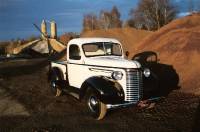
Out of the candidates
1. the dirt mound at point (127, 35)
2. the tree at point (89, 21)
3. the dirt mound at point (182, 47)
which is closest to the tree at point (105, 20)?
the tree at point (89, 21)

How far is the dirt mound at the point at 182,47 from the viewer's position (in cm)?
1528

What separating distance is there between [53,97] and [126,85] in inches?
184

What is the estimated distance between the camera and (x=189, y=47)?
57.4 ft

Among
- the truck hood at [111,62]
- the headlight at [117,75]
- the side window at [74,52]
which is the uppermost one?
the side window at [74,52]

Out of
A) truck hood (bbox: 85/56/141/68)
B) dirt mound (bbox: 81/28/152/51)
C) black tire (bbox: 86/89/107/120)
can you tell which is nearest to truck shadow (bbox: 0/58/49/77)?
dirt mound (bbox: 81/28/152/51)

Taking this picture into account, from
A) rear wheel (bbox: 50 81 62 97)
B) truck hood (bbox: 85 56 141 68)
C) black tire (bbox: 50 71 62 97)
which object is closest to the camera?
truck hood (bbox: 85 56 141 68)

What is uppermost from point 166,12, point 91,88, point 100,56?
point 166,12

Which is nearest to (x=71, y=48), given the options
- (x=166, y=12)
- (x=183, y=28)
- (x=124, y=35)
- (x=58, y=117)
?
(x=58, y=117)

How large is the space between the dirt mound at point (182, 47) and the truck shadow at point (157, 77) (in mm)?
291

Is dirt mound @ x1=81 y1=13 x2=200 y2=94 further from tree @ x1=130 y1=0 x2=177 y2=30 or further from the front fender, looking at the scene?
tree @ x1=130 y1=0 x2=177 y2=30

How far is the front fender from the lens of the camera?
9.92 m

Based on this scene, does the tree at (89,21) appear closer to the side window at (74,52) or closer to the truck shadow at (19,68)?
the truck shadow at (19,68)

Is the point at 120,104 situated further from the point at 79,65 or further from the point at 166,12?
the point at 166,12

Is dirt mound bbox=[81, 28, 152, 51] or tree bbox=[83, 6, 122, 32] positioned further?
tree bbox=[83, 6, 122, 32]
